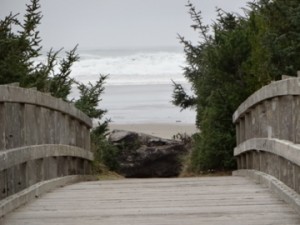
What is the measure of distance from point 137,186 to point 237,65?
5.06 m

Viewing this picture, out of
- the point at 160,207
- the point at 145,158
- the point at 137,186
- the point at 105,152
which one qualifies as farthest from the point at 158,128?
the point at 160,207

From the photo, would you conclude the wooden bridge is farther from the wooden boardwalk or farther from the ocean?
the ocean

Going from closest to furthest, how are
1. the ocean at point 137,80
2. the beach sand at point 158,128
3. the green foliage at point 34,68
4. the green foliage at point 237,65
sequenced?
the green foliage at point 237,65 < the green foliage at point 34,68 < the beach sand at point 158,128 < the ocean at point 137,80

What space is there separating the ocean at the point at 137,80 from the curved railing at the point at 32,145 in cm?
1629

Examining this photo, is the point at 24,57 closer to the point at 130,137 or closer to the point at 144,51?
the point at 130,137

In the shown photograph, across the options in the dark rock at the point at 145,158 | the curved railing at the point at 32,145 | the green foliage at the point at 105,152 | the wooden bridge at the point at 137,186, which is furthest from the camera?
the dark rock at the point at 145,158

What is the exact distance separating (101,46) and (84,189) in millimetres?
70797

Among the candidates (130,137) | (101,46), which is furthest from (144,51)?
(130,137)

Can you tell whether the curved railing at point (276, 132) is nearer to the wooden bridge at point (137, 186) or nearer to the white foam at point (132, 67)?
the wooden bridge at point (137, 186)

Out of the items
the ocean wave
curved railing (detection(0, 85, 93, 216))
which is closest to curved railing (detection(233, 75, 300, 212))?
curved railing (detection(0, 85, 93, 216))

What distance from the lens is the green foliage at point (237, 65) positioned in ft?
37.8

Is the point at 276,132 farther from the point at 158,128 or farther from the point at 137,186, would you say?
the point at 158,128

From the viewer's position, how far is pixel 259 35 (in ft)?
40.6

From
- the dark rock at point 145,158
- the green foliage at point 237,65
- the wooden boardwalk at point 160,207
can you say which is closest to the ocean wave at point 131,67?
the dark rock at point 145,158
